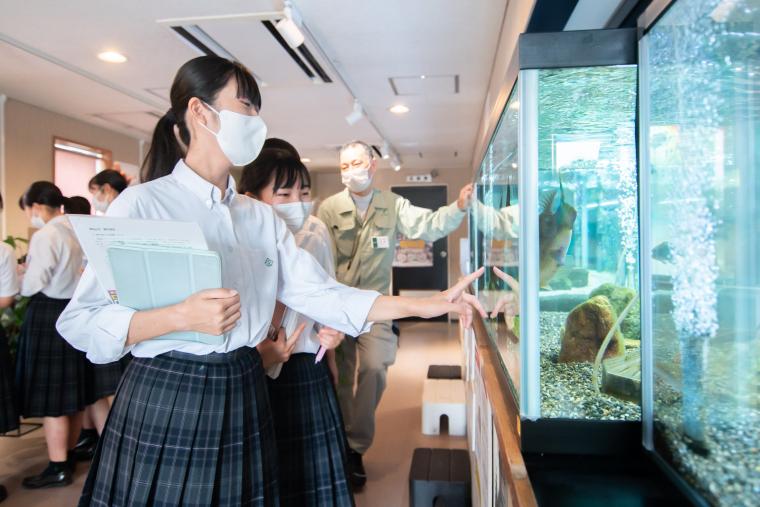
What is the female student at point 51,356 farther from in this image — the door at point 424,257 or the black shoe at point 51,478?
the door at point 424,257

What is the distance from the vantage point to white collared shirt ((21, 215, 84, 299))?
9.03 feet

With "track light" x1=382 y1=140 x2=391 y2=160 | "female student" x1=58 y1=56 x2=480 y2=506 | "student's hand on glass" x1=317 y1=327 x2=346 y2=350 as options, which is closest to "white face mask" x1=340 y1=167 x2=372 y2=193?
"student's hand on glass" x1=317 y1=327 x2=346 y2=350

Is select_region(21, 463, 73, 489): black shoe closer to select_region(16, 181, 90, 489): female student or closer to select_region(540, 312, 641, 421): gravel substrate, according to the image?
select_region(16, 181, 90, 489): female student

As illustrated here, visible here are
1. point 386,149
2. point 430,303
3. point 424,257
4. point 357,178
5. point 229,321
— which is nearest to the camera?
point 229,321

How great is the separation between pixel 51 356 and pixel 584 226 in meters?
2.82

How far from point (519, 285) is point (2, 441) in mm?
3688

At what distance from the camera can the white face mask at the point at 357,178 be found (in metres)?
2.88

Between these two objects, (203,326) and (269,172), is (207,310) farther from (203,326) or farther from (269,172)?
(269,172)

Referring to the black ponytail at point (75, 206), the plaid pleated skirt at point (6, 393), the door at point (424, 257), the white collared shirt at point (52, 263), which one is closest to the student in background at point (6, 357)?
the plaid pleated skirt at point (6, 393)

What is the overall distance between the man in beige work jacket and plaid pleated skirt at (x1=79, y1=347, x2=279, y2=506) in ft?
5.64

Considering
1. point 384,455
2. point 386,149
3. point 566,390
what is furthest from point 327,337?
point 386,149

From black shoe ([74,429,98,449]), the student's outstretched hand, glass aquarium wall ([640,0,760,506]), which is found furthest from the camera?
black shoe ([74,429,98,449])

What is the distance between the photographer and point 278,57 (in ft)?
11.4

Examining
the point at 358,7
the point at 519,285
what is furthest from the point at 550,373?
the point at 358,7
